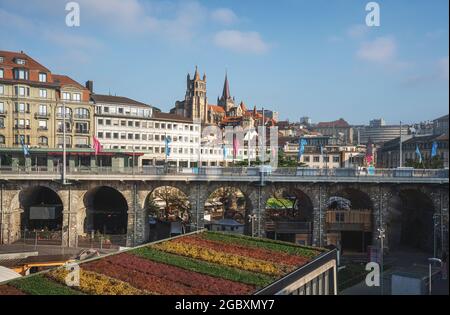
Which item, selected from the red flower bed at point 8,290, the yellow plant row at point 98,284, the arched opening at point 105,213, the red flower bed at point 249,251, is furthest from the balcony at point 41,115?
the red flower bed at point 8,290

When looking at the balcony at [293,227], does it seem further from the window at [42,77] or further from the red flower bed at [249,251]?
the window at [42,77]

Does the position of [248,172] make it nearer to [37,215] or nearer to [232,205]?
[37,215]

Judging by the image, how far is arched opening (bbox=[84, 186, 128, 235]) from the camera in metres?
53.4

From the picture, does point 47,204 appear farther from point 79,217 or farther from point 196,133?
point 196,133

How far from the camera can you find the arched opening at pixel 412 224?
164 feet

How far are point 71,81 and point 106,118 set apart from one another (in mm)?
9472

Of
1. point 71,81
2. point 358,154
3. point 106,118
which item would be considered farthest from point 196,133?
point 358,154

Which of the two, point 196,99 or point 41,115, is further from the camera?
point 196,99

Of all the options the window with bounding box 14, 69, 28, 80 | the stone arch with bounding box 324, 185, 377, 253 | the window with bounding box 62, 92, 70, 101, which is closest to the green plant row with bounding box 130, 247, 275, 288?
the stone arch with bounding box 324, 185, 377, 253

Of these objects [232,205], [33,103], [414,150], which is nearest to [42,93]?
[33,103]

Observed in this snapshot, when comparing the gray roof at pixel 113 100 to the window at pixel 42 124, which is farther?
the gray roof at pixel 113 100

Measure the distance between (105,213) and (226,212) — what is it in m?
22.1

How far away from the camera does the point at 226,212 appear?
70625 millimetres

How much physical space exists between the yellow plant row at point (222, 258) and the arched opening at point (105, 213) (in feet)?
82.7
